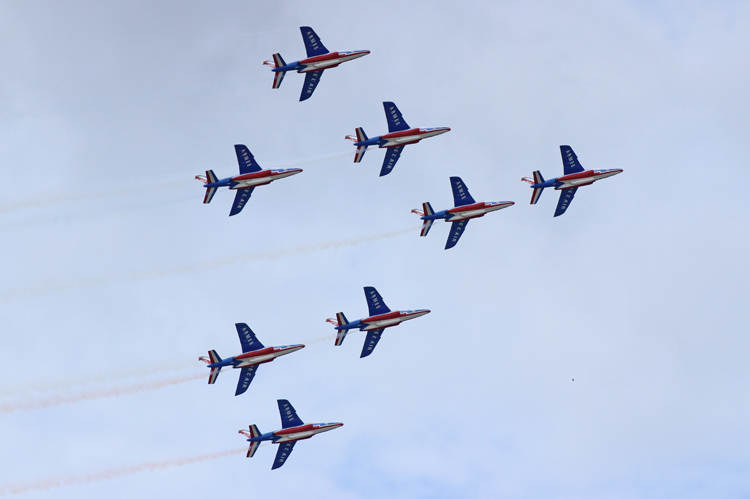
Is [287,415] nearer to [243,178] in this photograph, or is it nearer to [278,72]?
[243,178]

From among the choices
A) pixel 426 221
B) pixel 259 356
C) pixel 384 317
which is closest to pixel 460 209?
pixel 426 221

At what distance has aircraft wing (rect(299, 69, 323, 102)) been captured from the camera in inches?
4523

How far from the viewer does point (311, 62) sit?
4491 inches

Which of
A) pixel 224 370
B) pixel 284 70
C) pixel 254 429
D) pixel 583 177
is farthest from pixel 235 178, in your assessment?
pixel 583 177

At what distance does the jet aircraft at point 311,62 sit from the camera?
112750 mm

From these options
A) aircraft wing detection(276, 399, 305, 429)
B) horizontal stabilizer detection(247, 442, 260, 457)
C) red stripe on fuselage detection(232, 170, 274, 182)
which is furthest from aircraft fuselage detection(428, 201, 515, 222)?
horizontal stabilizer detection(247, 442, 260, 457)

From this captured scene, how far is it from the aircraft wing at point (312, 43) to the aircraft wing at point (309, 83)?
7.27 feet

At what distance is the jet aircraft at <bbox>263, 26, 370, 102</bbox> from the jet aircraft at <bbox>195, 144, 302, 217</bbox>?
8.89m

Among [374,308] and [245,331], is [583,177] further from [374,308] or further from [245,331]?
[245,331]

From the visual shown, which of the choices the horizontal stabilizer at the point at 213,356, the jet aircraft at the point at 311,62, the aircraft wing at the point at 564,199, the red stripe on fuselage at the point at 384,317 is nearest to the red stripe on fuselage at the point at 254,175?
the jet aircraft at the point at 311,62

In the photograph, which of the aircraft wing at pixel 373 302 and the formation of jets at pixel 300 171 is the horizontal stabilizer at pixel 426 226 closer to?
the formation of jets at pixel 300 171

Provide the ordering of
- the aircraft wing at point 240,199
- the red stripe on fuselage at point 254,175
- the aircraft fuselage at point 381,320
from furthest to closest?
1. the aircraft fuselage at point 381,320
2. the aircraft wing at point 240,199
3. the red stripe on fuselage at point 254,175

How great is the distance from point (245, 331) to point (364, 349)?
1419cm

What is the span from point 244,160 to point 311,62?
14.0 meters
